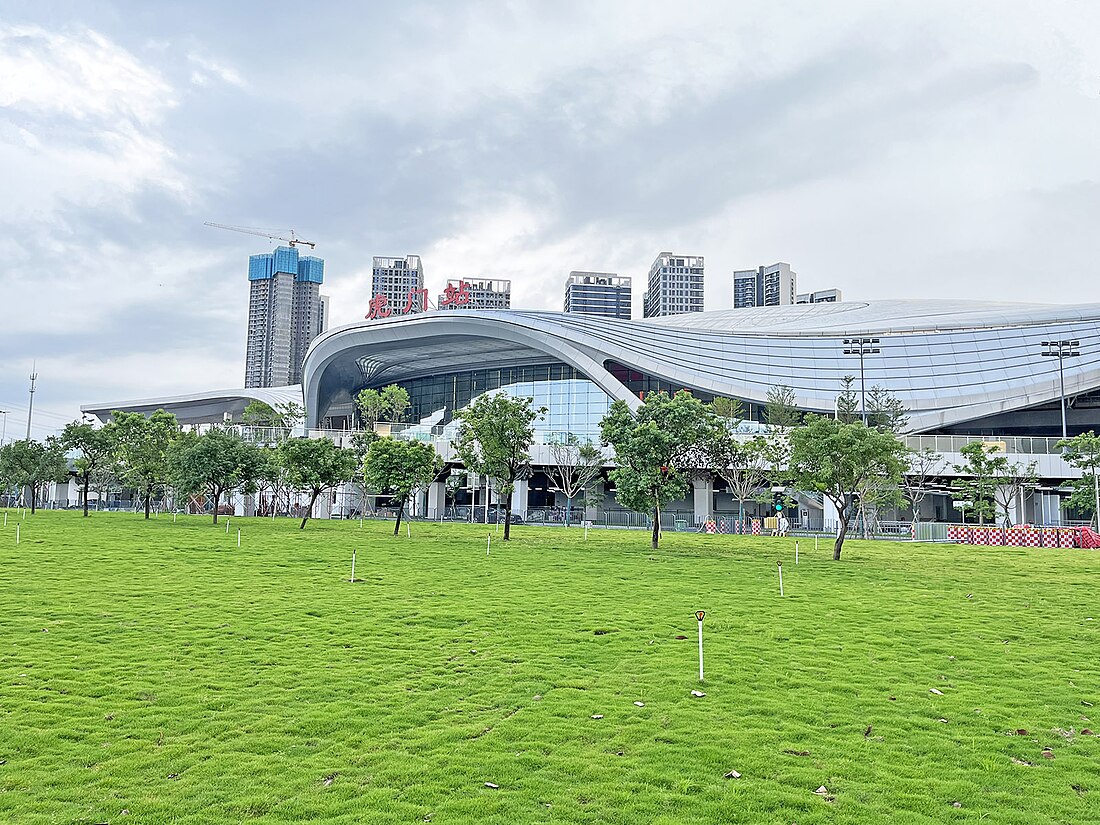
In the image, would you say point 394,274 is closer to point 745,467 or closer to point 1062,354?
point 745,467

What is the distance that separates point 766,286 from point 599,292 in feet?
115

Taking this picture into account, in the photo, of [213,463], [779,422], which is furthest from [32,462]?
[779,422]

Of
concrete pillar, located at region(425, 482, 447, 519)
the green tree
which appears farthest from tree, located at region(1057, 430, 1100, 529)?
the green tree

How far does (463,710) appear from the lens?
888cm

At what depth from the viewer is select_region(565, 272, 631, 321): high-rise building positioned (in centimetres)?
16500

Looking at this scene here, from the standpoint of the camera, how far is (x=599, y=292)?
544 feet

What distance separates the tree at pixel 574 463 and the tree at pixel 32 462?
97.9 feet

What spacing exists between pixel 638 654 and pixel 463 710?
367 cm

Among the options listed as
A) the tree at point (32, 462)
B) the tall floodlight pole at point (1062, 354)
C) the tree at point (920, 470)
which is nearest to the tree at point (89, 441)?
the tree at point (32, 462)

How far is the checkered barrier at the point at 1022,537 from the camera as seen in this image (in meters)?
36.1

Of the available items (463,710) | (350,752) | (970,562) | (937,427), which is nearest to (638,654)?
(463,710)

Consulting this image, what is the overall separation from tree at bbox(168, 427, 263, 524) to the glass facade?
26.7 meters

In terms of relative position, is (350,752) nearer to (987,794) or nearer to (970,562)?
(987,794)

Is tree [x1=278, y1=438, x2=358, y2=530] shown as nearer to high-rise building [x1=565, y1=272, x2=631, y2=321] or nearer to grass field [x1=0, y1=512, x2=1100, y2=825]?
grass field [x1=0, y1=512, x2=1100, y2=825]
